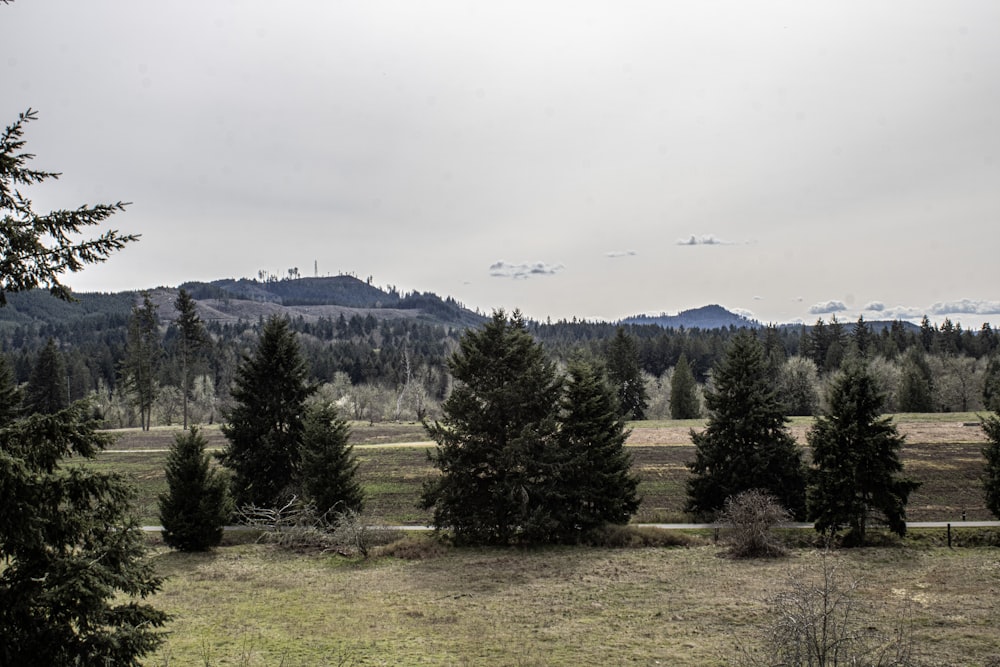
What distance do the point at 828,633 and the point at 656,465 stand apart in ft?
120

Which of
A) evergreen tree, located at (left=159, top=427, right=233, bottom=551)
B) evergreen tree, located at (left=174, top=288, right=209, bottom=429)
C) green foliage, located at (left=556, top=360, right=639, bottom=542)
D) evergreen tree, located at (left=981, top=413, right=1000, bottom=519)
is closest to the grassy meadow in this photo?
evergreen tree, located at (left=159, top=427, right=233, bottom=551)

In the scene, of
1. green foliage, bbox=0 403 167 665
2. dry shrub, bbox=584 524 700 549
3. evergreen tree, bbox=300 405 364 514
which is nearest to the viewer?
green foliage, bbox=0 403 167 665

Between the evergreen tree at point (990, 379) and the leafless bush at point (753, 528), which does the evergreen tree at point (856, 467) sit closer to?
the leafless bush at point (753, 528)

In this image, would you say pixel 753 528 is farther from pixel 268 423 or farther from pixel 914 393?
pixel 914 393

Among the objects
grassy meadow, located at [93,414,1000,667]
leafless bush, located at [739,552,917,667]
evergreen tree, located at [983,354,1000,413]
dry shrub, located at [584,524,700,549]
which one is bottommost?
dry shrub, located at [584,524,700,549]

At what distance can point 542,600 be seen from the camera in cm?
1888

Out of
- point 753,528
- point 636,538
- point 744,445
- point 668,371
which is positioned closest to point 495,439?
point 636,538

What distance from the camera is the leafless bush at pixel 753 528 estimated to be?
24250 millimetres

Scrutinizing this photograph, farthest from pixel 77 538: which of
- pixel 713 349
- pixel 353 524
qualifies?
pixel 713 349

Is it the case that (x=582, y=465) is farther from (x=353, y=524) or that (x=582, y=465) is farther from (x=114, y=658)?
(x=114, y=658)

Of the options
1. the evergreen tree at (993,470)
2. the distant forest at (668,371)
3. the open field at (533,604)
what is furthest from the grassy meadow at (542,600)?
the distant forest at (668,371)

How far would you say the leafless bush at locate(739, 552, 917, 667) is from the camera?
9094 mm

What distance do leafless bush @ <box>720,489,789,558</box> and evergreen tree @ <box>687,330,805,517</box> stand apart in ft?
16.1

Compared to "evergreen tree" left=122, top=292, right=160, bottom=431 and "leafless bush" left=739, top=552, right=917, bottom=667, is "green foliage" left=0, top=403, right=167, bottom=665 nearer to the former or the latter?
"leafless bush" left=739, top=552, right=917, bottom=667
